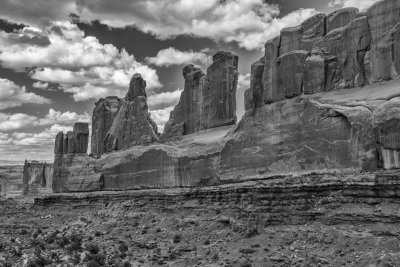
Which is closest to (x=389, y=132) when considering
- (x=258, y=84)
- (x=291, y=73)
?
(x=291, y=73)

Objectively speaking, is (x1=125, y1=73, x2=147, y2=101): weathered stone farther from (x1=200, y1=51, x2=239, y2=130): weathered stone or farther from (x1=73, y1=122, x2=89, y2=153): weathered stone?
(x1=200, y1=51, x2=239, y2=130): weathered stone

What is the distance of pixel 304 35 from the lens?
3366 centimetres

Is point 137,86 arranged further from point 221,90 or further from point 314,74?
point 314,74

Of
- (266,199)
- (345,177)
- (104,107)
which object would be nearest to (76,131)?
(104,107)

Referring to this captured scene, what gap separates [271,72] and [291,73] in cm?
181

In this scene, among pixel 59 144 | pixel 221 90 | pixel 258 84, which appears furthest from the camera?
pixel 59 144

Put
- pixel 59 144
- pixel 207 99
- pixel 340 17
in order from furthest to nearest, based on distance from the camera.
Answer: pixel 59 144 → pixel 207 99 → pixel 340 17

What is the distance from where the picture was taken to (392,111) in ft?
83.4

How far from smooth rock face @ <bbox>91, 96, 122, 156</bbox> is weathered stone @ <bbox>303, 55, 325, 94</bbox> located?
2995 centimetres

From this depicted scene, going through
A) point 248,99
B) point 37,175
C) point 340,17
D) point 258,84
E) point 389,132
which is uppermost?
point 340,17

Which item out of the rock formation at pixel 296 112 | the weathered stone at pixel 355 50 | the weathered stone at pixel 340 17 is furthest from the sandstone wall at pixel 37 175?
the weathered stone at pixel 355 50

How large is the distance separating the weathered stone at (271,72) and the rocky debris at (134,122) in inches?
650

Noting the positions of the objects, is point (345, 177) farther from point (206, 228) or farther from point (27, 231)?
point (27, 231)

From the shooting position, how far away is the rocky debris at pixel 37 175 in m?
89.4
